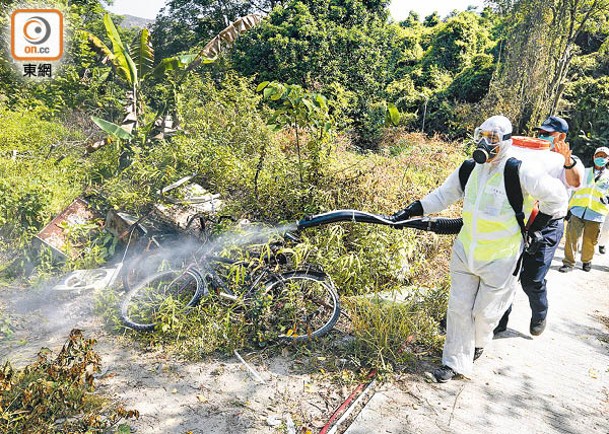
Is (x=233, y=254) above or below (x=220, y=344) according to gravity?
above

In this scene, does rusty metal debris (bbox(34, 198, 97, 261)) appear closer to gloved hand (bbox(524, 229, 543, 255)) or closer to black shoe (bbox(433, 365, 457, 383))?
black shoe (bbox(433, 365, 457, 383))

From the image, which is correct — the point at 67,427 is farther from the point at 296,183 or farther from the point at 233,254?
the point at 296,183

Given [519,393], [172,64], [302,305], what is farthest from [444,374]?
[172,64]

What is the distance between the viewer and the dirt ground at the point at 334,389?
319cm

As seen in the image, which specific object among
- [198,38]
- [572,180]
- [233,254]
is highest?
[198,38]

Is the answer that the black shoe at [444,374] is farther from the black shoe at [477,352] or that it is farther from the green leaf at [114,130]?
the green leaf at [114,130]

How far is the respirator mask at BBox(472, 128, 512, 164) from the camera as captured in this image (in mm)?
3232

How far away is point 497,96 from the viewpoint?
13.9m

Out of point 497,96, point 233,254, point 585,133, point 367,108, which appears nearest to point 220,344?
point 233,254

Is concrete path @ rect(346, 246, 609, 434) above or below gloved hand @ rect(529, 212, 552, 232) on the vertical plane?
below

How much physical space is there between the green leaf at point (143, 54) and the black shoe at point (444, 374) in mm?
7409

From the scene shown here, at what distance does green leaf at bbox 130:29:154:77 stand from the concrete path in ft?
24.1

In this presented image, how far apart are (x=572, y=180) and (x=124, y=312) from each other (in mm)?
4437

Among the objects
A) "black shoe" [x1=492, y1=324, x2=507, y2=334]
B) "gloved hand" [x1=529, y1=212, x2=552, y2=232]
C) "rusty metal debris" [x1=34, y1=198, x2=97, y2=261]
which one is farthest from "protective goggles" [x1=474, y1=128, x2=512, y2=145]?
"rusty metal debris" [x1=34, y1=198, x2=97, y2=261]
